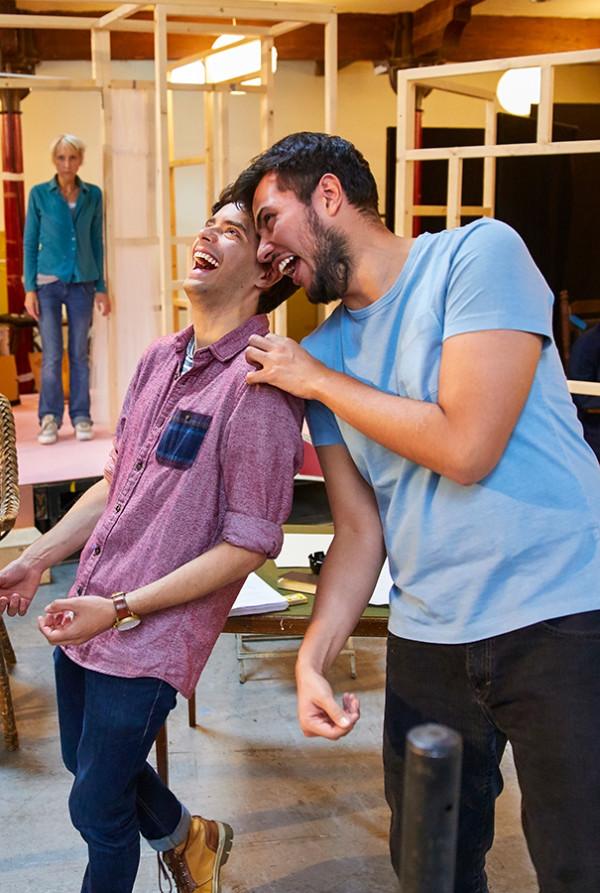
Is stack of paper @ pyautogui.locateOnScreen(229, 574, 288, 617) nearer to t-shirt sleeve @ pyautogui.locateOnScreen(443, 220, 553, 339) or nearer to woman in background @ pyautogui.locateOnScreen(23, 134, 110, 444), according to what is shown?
t-shirt sleeve @ pyautogui.locateOnScreen(443, 220, 553, 339)

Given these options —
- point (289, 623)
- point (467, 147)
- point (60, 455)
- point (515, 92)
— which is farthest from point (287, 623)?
point (515, 92)

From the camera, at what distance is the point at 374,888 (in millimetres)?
2303

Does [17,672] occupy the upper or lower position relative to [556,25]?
lower

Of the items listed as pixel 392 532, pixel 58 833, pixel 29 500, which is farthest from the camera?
pixel 29 500

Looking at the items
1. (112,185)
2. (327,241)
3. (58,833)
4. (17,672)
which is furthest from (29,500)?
(327,241)

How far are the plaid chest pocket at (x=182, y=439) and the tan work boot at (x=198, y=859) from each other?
923mm

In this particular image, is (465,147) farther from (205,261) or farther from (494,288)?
(494,288)

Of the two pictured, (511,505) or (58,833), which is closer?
(511,505)

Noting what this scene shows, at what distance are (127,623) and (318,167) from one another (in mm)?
838

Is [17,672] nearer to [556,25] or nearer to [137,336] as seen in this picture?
[137,336]

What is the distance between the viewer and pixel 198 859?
209 centimetres

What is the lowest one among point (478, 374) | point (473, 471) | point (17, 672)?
point (17, 672)

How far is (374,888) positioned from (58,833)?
2.86ft

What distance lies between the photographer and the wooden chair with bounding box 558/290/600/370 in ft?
15.3
